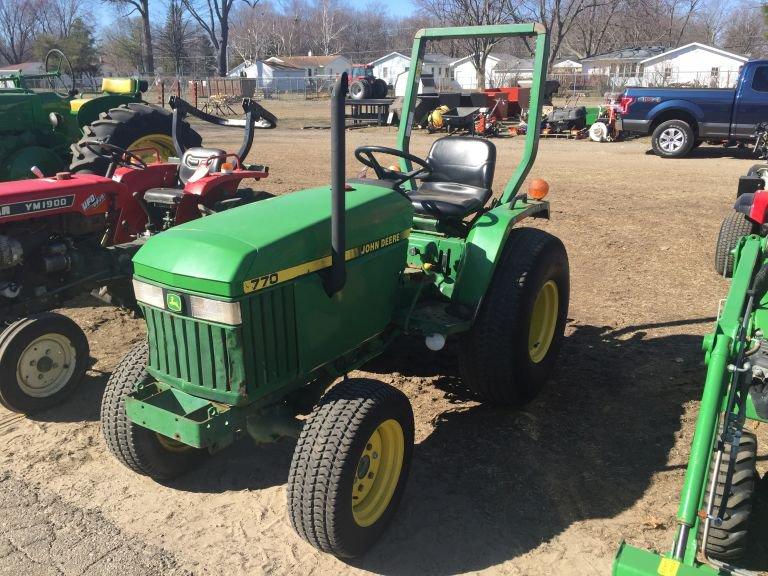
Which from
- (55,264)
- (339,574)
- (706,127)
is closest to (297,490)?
(339,574)

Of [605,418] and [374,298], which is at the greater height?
[374,298]

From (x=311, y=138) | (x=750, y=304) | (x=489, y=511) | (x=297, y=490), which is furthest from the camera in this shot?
(x=311, y=138)

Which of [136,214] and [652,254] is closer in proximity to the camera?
[136,214]

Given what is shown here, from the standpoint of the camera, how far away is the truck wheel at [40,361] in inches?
152

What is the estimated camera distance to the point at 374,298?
10.6ft

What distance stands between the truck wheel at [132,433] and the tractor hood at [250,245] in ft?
1.83

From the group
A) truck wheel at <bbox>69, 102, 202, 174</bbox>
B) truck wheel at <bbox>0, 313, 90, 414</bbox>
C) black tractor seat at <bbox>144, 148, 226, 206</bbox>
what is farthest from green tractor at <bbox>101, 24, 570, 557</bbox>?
truck wheel at <bbox>69, 102, 202, 174</bbox>

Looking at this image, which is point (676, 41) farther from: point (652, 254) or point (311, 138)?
point (652, 254)

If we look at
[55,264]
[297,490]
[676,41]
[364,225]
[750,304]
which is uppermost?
[676,41]

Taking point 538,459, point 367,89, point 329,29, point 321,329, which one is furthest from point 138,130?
point 329,29

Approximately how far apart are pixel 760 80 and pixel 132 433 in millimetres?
13632

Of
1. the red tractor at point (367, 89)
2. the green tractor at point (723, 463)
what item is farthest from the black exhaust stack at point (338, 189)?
the red tractor at point (367, 89)

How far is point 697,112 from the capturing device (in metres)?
13.6

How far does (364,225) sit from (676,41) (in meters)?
76.9
